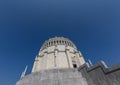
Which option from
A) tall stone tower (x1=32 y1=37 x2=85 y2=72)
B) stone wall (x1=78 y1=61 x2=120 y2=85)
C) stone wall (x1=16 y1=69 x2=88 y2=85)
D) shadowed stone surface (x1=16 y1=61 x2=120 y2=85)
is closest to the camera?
stone wall (x1=78 y1=61 x2=120 y2=85)

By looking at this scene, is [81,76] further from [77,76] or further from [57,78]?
[57,78]

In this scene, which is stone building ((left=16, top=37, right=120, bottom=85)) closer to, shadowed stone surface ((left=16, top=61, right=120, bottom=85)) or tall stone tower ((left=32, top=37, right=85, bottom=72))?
shadowed stone surface ((left=16, top=61, right=120, bottom=85))

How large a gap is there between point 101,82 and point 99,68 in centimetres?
149

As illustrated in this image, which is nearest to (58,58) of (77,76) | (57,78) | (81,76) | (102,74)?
(57,78)

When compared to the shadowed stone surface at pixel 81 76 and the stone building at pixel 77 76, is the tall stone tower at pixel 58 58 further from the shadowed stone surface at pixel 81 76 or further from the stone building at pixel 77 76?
the shadowed stone surface at pixel 81 76

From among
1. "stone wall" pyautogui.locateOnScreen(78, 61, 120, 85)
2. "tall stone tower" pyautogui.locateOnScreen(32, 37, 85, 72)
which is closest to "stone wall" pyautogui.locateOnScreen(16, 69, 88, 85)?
"stone wall" pyautogui.locateOnScreen(78, 61, 120, 85)

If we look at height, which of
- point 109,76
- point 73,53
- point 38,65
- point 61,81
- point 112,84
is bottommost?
point 112,84

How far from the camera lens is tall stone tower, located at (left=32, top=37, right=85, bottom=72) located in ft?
92.0

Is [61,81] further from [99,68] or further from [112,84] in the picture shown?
[112,84]

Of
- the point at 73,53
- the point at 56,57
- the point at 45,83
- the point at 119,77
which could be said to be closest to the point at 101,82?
the point at 119,77

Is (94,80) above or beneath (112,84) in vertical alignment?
above

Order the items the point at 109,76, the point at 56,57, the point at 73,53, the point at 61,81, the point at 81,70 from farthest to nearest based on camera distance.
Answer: the point at 73,53, the point at 56,57, the point at 81,70, the point at 61,81, the point at 109,76

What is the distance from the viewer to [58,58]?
2986 centimetres

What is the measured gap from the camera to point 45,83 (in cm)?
1300
